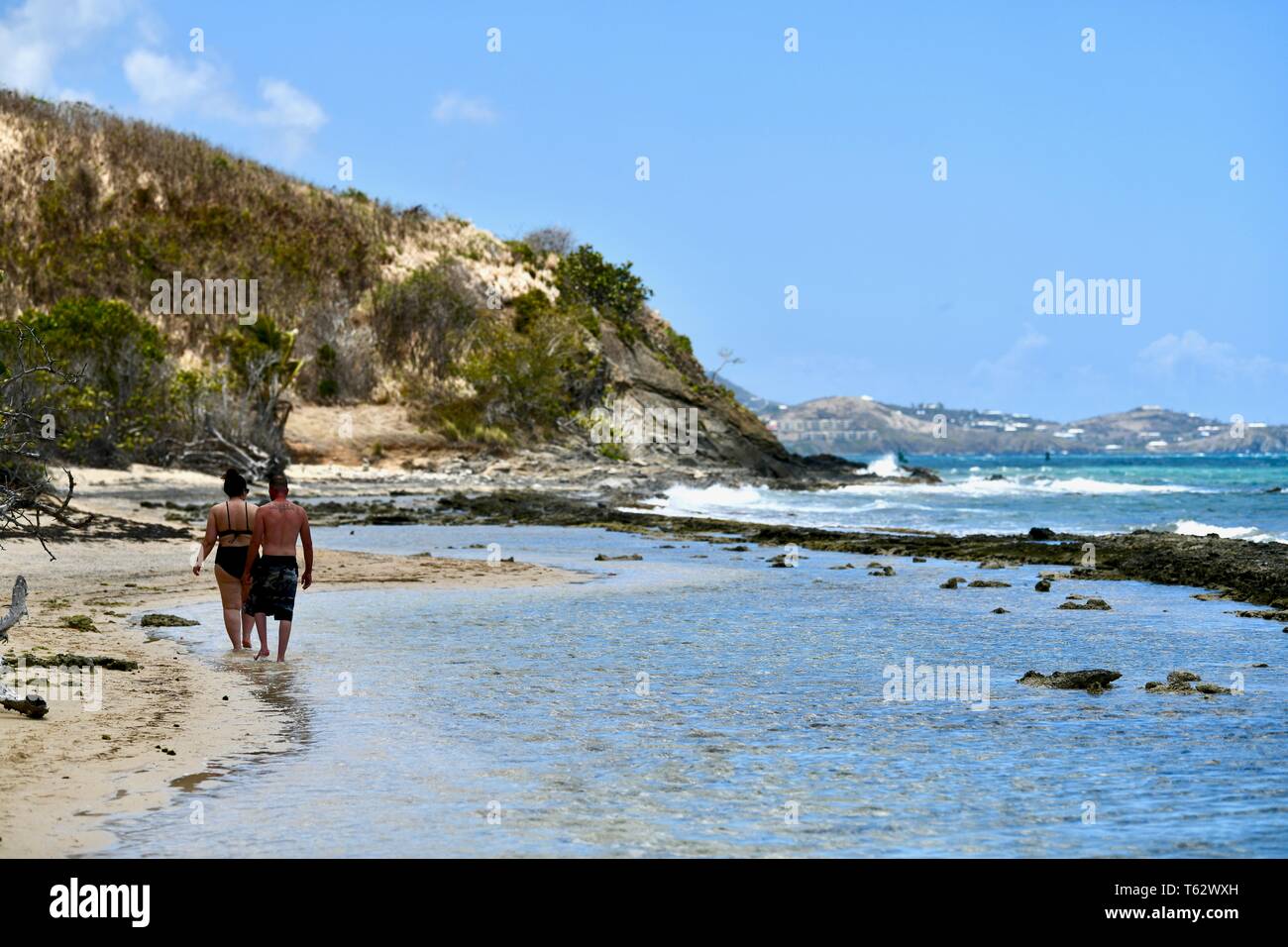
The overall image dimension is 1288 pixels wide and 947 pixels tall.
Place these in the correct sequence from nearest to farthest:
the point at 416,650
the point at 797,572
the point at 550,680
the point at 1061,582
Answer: the point at 550,680, the point at 416,650, the point at 1061,582, the point at 797,572

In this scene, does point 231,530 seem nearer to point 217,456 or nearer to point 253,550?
point 253,550

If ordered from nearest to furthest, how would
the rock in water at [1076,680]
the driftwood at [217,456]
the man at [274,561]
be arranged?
1. the rock in water at [1076,680]
2. the man at [274,561]
3. the driftwood at [217,456]

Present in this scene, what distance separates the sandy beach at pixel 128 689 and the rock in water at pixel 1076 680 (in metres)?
6.07

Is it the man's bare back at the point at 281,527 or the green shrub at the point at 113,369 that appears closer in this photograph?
the man's bare back at the point at 281,527

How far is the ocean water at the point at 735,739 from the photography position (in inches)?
265

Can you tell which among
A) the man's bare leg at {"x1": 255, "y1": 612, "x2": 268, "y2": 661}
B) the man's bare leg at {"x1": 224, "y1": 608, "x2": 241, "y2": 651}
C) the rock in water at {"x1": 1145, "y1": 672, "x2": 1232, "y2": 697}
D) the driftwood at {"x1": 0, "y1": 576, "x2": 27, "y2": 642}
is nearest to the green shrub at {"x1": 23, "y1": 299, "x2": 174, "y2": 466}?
the man's bare leg at {"x1": 224, "y1": 608, "x2": 241, "y2": 651}

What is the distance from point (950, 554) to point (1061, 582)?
4787mm

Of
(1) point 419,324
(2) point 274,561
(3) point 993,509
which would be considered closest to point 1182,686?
(2) point 274,561

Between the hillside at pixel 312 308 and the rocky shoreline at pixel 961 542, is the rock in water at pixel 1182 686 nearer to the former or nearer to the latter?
the rocky shoreline at pixel 961 542

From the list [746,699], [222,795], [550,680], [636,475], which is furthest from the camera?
[636,475]

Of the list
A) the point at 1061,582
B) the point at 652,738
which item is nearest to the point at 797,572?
the point at 1061,582

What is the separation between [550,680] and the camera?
37.3ft

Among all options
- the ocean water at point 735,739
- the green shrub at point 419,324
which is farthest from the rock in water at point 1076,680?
the green shrub at point 419,324
